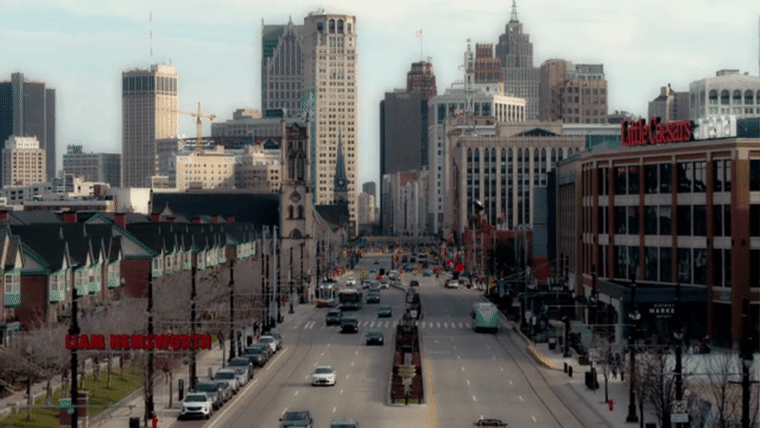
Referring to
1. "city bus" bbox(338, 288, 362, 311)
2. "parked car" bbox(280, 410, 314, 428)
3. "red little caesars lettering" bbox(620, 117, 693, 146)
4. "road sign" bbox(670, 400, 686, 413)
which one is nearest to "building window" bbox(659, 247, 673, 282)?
"red little caesars lettering" bbox(620, 117, 693, 146)

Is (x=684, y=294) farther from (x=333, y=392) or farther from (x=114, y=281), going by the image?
(x=114, y=281)

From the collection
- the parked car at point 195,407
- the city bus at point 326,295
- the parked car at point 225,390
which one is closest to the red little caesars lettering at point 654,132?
the parked car at point 225,390

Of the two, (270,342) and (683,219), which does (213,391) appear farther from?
(683,219)

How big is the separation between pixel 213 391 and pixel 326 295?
8653 centimetres

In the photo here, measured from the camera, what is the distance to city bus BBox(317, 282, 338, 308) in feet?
485

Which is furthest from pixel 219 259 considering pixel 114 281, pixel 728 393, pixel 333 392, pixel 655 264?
pixel 728 393

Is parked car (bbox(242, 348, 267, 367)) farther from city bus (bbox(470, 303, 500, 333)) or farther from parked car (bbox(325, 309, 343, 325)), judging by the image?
parked car (bbox(325, 309, 343, 325))

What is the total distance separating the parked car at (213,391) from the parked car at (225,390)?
4.8 inches

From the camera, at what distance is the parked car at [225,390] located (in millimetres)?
67306

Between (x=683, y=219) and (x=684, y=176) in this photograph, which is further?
(x=683, y=219)

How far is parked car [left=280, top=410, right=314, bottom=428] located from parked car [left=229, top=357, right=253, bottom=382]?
20.2 m

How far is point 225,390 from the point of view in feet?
224

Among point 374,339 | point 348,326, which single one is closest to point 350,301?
point 348,326

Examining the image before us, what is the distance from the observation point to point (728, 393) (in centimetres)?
5691
